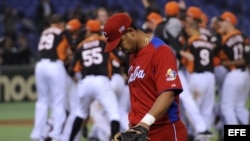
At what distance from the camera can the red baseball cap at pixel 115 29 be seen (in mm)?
6438

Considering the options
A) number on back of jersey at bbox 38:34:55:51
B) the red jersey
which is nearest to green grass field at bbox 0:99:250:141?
number on back of jersey at bbox 38:34:55:51

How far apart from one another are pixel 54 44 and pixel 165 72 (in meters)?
6.89

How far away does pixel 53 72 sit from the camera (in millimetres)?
13219

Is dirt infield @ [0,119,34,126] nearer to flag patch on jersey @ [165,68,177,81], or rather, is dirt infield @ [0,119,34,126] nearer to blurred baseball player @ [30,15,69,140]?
blurred baseball player @ [30,15,69,140]

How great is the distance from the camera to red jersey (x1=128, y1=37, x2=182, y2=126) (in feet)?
21.2

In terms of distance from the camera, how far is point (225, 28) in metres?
13.8

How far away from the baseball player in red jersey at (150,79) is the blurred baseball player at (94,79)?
5.09 m

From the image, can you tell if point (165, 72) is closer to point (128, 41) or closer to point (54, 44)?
point (128, 41)

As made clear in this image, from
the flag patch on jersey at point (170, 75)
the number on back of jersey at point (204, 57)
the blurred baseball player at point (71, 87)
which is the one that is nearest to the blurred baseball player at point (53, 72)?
the blurred baseball player at point (71, 87)

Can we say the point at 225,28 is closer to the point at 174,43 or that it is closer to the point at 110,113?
the point at 174,43

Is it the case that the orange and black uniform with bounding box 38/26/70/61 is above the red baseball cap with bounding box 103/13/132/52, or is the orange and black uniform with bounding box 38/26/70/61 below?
above

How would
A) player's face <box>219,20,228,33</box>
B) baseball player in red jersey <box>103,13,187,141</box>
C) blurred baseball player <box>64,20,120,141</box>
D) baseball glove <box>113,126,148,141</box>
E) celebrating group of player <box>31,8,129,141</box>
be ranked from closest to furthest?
baseball glove <box>113,126,148,141</box> → baseball player in red jersey <box>103,13,187,141</box> → blurred baseball player <box>64,20,120,141</box> → celebrating group of player <box>31,8,129,141</box> → player's face <box>219,20,228,33</box>

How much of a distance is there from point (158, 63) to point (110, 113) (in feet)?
18.0

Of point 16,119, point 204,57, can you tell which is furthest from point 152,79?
point 16,119
